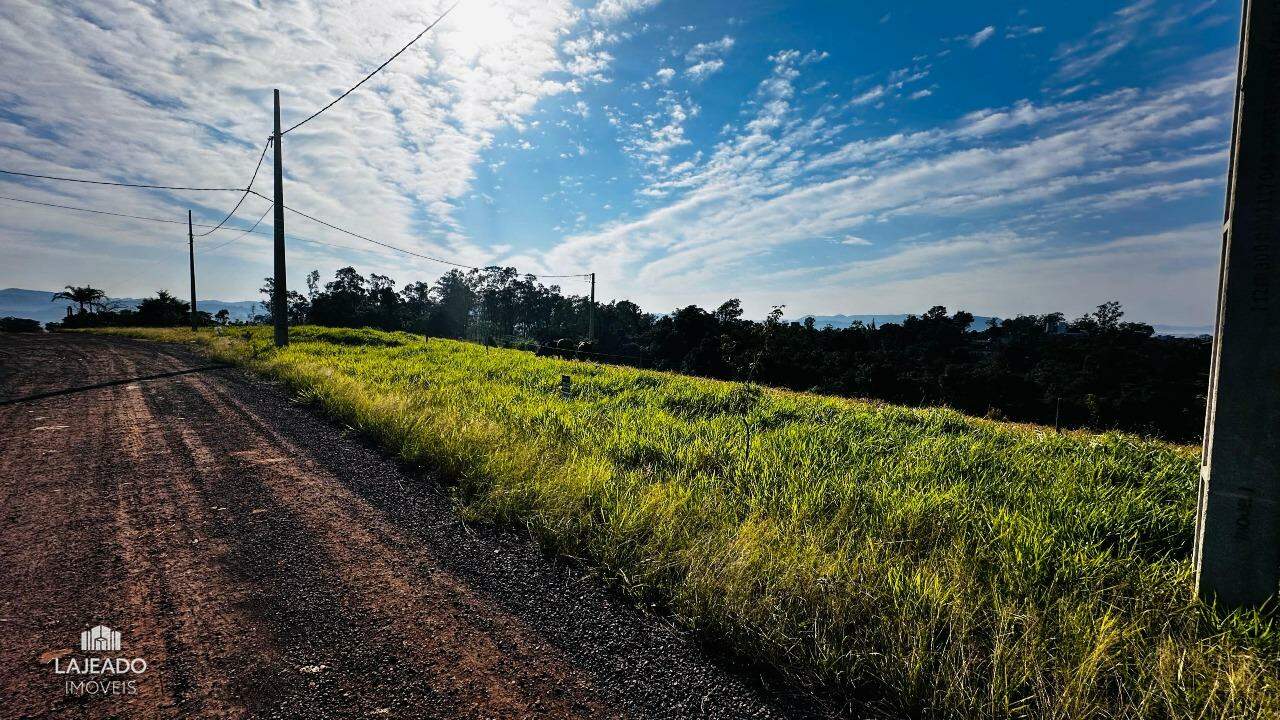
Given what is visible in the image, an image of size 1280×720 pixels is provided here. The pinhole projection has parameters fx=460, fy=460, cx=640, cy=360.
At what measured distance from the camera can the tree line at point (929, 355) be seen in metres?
23.1

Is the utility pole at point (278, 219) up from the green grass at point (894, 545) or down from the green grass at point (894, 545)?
up

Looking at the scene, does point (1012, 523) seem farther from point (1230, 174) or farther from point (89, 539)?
point (89, 539)

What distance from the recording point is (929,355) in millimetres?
41438

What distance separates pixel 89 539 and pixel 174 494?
3.15 feet

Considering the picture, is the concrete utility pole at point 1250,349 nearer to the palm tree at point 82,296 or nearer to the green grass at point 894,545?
the green grass at point 894,545

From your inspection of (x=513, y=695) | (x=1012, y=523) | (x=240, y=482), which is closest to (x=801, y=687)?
(x=513, y=695)

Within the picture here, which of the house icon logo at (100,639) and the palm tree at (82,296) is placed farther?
the palm tree at (82,296)

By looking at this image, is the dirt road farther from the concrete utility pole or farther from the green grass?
the concrete utility pole

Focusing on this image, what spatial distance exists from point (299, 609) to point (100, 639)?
2.81 ft

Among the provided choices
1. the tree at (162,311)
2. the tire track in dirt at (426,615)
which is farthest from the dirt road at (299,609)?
the tree at (162,311)

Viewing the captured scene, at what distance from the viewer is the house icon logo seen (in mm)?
2350

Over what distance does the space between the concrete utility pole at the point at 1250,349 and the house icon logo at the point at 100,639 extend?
20.7ft

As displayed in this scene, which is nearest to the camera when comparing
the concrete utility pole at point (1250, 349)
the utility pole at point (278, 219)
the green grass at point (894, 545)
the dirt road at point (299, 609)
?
the dirt road at point (299, 609)

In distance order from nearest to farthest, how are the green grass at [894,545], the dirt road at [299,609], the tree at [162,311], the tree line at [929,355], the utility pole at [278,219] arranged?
1. the dirt road at [299,609]
2. the green grass at [894,545]
3. the utility pole at [278,219]
4. the tree line at [929,355]
5. the tree at [162,311]
